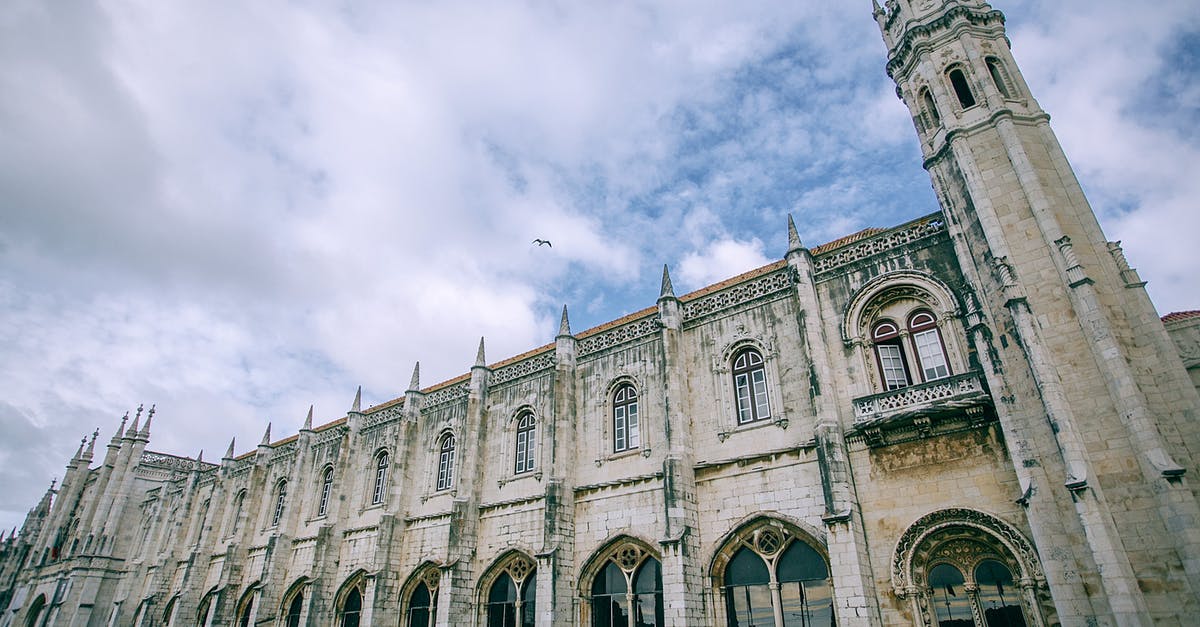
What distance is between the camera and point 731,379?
17891 millimetres

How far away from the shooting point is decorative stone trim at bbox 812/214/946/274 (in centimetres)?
1580

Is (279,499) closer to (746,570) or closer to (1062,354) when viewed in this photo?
(746,570)

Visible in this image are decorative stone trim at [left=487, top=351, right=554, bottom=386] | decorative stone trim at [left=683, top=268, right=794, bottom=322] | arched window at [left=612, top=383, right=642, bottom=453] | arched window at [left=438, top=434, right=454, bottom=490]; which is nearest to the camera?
decorative stone trim at [left=683, top=268, right=794, bottom=322]

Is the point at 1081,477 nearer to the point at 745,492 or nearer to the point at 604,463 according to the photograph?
the point at 745,492

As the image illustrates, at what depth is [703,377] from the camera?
1828 cm

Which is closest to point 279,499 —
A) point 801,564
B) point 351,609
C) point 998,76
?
point 351,609

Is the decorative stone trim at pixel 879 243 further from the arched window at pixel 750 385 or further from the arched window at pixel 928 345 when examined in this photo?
the arched window at pixel 750 385

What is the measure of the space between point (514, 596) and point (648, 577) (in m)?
5.09

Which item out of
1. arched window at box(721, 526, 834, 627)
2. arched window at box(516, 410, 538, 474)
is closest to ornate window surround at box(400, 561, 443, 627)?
arched window at box(516, 410, 538, 474)

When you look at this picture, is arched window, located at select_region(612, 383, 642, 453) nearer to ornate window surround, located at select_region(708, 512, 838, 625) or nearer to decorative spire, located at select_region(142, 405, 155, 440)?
ornate window surround, located at select_region(708, 512, 838, 625)

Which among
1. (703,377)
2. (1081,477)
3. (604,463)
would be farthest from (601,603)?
(1081,477)

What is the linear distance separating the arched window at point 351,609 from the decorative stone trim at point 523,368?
9864 millimetres

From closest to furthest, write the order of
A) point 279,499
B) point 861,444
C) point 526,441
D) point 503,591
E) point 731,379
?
point 861,444, point 731,379, point 503,591, point 526,441, point 279,499

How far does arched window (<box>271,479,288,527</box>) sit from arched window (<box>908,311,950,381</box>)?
28.1 meters
